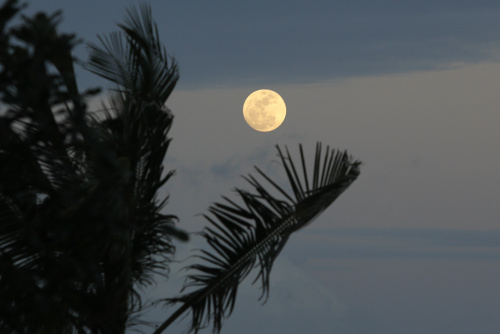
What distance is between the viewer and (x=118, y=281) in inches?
307

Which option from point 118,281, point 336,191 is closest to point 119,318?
point 118,281

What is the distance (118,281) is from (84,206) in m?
4.26

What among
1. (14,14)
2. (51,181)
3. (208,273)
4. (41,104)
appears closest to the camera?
(41,104)

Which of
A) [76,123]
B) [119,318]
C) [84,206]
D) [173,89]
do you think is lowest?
[119,318]

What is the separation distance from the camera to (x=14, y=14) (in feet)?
13.1

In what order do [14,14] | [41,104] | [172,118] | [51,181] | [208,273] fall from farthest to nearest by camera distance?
1. [172,118]
2. [208,273]
3. [51,181]
4. [14,14]
5. [41,104]

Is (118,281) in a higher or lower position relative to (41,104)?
lower

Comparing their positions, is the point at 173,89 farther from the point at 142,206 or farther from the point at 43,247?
the point at 43,247

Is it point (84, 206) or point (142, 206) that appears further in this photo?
point (142, 206)

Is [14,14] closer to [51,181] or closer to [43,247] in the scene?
[43,247]

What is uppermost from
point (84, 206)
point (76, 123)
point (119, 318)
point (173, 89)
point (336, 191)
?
point (173, 89)

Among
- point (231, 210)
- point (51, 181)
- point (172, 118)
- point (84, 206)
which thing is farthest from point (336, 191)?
point (84, 206)

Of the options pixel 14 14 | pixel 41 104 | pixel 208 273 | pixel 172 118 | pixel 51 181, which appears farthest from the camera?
pixel 172 118

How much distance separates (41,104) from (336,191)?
13.4ft
